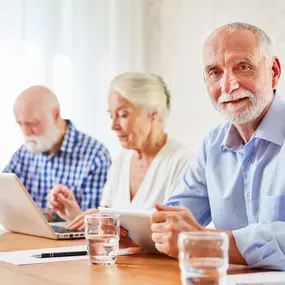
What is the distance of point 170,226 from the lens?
5.27ft

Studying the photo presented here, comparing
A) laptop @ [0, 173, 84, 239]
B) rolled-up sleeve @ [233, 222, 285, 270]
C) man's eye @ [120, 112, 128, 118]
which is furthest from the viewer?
man's eye @ [120, 112, 128, 118]

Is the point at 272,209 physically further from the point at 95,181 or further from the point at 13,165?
the point at 13,165

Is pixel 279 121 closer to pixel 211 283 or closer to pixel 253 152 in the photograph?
pixel 253 152

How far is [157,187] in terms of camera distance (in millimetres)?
2752

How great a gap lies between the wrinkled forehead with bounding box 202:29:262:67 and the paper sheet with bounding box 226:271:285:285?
2.17 feet

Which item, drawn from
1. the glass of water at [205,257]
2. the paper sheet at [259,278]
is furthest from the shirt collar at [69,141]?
the glass of water at [205,257]

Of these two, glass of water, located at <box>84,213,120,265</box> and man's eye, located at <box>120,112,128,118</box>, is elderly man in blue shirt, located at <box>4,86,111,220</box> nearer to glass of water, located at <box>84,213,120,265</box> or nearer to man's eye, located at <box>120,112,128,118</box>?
man's eye, located at <box>120,112,128,118</box>

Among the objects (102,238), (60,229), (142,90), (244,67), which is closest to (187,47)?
(142,90)

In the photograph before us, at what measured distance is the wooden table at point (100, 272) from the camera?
1431 mm

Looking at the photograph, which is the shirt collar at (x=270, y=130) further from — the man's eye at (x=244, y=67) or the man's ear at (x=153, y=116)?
the man's ear at (x=153, y=116)

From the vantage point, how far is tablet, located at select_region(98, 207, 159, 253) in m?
1.74

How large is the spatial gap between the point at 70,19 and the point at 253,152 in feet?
7.76

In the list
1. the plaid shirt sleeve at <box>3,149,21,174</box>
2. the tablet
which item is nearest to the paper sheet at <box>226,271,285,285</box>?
the tablet

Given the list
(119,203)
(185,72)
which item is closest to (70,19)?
(185,72)
